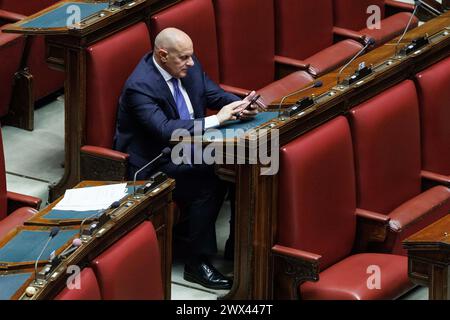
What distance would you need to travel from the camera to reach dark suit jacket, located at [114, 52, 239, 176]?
5.62 feet

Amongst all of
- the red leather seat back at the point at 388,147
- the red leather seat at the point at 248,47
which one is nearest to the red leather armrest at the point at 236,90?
the red leather seat at the point at 248,47

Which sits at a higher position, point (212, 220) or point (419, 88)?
point (419, 88)

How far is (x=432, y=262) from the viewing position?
1.46 m

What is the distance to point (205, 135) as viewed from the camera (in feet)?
5.40

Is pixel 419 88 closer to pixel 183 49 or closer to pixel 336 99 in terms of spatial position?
pixel 336 99

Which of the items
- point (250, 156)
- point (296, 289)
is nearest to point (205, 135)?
point (250, 156)

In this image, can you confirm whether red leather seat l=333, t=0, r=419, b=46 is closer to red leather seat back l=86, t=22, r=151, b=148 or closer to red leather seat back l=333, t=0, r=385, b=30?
red leather seat back l=333, t=0, r=385, b=30

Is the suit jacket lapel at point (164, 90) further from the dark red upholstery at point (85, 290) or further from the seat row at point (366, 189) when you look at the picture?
the dark red upholstery at point (85, 290)

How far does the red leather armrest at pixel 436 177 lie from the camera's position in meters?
1.81

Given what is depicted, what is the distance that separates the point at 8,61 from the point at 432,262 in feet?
2.47

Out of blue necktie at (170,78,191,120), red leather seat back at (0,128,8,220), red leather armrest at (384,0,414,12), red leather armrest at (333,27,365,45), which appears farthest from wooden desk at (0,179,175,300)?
red leather armrest at (384,0,414,12)

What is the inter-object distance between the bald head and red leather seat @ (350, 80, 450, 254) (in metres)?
0.21

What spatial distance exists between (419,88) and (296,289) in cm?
34

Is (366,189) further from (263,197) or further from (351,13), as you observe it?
(351,13)
